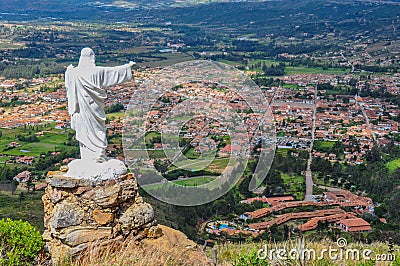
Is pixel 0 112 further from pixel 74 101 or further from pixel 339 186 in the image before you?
pixel 74 101

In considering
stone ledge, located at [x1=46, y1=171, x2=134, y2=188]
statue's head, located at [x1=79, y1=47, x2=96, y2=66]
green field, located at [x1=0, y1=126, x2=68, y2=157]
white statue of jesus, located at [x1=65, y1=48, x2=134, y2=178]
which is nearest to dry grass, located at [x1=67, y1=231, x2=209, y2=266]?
stone ledge, located at [x1=46, y1=171, x2=134, y2=188]

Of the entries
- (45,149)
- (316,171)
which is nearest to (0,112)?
(45,149)

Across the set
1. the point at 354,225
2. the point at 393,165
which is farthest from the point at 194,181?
the point at 393,165

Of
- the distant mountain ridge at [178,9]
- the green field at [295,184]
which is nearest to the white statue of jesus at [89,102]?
the green field at [295,184]

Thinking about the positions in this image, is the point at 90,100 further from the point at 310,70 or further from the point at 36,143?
the point at 310,70

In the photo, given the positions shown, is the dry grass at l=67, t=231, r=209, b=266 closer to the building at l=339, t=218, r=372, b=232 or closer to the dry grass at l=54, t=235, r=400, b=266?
the dry grass at l=54, t=235, r=400, b=266

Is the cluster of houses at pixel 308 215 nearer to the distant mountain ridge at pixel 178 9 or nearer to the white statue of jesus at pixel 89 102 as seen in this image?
the white statue of jesus at pixel 89 102

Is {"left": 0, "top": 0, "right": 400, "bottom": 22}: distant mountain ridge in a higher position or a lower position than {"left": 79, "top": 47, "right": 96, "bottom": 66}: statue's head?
lower
